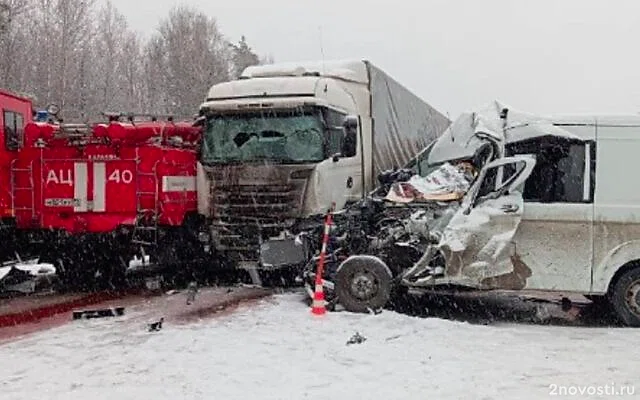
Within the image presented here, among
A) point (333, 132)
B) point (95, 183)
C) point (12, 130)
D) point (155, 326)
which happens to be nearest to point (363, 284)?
point (155, 326)

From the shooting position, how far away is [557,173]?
31.8ft

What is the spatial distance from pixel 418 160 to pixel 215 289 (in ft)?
12.8

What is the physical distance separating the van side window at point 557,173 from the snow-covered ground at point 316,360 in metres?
1.54

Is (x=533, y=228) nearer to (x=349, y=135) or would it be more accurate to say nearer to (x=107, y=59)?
(x=349, y=135)

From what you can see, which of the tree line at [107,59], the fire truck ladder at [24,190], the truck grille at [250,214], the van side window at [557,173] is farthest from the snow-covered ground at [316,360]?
the tree line at [107,59]

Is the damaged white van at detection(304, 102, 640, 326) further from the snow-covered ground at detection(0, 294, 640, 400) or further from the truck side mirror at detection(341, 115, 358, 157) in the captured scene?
the truck side mirror at detection(341, 115, 358, 157)

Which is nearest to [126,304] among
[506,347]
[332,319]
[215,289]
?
[215,289]

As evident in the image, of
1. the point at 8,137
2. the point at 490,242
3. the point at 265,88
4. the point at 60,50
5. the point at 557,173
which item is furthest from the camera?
the point at 60,50

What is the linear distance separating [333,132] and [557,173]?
4.17 metres

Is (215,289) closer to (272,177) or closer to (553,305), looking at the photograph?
(272,177)

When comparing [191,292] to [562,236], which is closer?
[562,236]

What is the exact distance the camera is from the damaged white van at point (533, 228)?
940 centimetres

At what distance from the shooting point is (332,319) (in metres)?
9.29

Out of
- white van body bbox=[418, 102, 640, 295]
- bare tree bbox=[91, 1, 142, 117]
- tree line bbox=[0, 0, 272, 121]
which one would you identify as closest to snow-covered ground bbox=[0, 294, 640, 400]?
white van body bbox=[418, 102, 640, 295]
